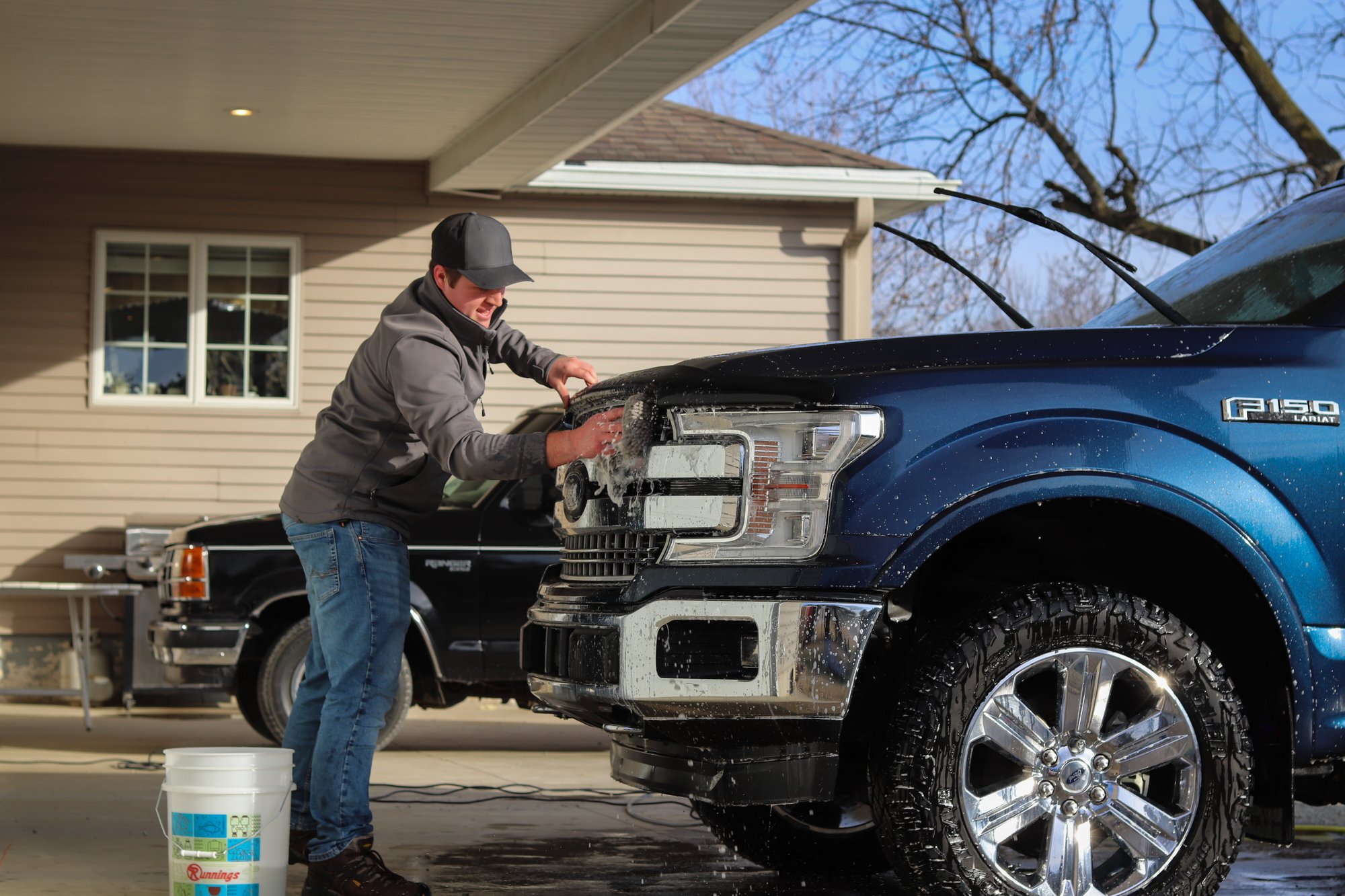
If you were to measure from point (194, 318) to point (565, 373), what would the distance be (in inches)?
321

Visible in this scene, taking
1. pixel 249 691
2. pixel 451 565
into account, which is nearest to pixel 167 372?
pixel 249 691

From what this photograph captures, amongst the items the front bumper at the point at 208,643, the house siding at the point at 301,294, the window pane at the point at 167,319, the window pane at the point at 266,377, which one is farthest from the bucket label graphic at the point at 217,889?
the window pane at the point at 167,319

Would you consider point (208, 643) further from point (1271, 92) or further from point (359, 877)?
point (1271, 92)

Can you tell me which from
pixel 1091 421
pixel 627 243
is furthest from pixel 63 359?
pixel 1091 421

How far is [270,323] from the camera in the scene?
1249 centimetres

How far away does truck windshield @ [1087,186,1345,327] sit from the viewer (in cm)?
427

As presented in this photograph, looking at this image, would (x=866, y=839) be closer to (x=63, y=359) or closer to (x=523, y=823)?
(x=523, y=823)

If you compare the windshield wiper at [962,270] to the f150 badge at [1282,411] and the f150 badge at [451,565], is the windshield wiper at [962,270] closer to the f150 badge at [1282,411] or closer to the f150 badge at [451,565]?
the f150 badge at [1282,411]

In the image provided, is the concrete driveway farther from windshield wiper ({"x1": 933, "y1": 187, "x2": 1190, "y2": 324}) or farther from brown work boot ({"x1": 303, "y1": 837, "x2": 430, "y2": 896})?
windshield wiper ({"x1": 933, "y1": 187, "x2": 1190, "y2": 324})

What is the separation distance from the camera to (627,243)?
42.4 feet

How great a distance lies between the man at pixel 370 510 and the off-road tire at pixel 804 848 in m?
1.13

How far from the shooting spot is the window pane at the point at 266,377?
1242 centimetres

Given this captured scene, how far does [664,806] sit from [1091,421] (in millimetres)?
3816

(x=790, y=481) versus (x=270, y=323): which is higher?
(x=270, y=323)
